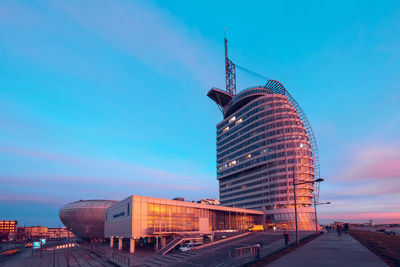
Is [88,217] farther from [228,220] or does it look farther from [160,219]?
[160,219]

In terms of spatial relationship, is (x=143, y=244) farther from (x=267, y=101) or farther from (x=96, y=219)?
(x=267, y=101)

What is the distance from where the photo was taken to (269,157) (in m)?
105

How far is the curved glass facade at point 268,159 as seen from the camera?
97062 millimetres

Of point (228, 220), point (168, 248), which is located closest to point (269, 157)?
point (228, 220)

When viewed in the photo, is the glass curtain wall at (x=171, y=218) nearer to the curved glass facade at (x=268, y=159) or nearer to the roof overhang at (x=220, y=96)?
the curved glass facade at (x=268, y=159)

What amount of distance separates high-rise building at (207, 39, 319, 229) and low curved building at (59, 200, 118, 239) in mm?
60167

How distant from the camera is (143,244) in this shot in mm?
61188

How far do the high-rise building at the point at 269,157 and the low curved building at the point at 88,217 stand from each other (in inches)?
2369

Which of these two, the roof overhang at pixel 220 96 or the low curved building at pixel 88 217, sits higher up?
the roof overhang at pixel 220 96

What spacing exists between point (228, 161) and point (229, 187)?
1323 cm

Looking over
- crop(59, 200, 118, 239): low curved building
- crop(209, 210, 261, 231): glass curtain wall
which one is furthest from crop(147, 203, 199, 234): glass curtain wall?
crop(59, 200, 118, 239): low curved building

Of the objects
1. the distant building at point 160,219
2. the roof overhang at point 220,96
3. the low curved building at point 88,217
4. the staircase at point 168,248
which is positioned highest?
the roof overhang at point 220,96

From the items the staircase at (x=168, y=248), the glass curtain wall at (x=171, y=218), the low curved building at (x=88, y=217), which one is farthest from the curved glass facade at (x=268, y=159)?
the staircase at (x=168, y=248)

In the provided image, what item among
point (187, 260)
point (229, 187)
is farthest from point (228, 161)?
point (187, 260)
